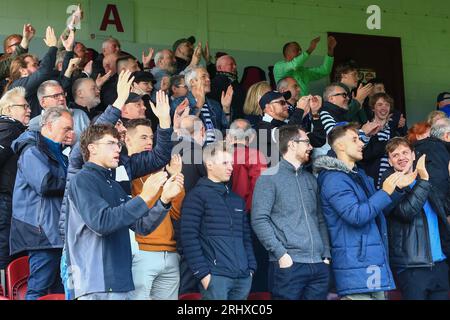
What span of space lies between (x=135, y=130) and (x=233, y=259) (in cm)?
Result: 106

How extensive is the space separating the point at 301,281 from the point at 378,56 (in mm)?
5430

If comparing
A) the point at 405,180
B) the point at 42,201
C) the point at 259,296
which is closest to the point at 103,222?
the point at 42,201

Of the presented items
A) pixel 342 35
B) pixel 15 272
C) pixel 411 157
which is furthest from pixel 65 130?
pixel 342 35

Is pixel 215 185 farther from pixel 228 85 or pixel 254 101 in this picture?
pixel 228 85

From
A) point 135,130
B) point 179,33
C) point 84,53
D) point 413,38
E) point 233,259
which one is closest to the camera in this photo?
point 233,259

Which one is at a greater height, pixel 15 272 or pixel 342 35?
pixel 342 35

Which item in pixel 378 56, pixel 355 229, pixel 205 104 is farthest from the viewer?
pixel 378 56

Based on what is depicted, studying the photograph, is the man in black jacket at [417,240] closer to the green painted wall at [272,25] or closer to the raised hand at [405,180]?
the raised hand at [405,180]

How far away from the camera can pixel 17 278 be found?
512cm

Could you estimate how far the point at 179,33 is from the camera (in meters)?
9.30

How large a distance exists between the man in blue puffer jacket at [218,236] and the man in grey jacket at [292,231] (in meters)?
0.12

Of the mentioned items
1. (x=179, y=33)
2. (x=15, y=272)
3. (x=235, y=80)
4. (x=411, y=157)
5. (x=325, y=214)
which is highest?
(x=179, y=33)

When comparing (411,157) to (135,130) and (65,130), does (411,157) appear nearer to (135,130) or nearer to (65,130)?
(135,130)

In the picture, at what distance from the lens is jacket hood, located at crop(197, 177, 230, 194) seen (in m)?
5.27
